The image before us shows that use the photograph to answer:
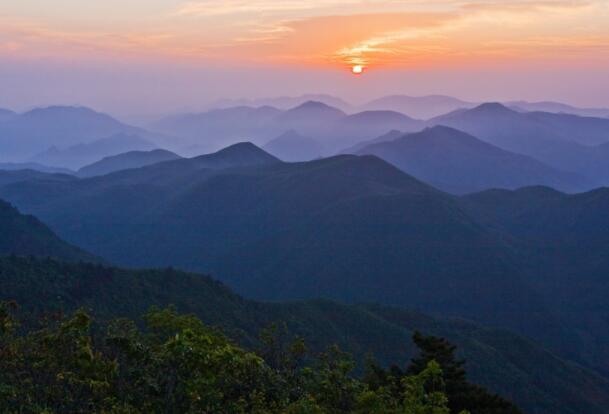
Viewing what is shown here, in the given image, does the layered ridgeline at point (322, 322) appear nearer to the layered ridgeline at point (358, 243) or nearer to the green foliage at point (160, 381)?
the layered ridgeline at point (358, 243)

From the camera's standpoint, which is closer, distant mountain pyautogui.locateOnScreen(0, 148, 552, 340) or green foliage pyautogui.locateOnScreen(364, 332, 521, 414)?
green foliage pyautogui.locateOnScreen(364, 332, 521, 414)

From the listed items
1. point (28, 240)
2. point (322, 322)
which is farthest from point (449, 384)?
point (28, 240)

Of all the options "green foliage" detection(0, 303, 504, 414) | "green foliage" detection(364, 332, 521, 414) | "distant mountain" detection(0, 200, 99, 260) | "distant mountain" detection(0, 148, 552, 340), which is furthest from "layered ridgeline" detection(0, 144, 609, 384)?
"green foliage" detection(0, 303, 504, 414)

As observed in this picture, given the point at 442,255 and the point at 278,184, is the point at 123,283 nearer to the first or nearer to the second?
the point at 442,255

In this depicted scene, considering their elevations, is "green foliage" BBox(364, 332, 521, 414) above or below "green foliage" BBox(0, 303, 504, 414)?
Result: below

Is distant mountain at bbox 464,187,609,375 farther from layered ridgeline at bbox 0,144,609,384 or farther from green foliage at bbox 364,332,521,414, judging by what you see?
green foliage at bbox 364,332,521,414

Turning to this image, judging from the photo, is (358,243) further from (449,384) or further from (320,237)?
(449,384)
